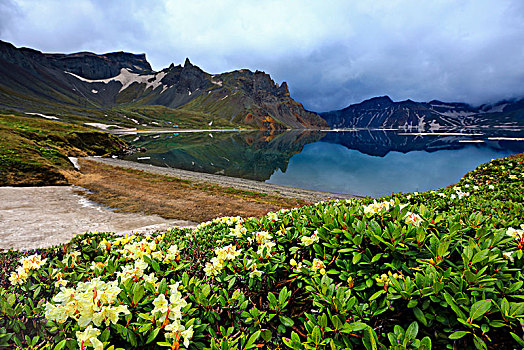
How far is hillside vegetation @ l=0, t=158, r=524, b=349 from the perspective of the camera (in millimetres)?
1914

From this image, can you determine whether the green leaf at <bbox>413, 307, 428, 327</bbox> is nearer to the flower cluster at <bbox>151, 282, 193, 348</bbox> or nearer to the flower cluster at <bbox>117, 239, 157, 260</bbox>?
the flower cluster at <bbox>151, 282, 193, 348</bbox>

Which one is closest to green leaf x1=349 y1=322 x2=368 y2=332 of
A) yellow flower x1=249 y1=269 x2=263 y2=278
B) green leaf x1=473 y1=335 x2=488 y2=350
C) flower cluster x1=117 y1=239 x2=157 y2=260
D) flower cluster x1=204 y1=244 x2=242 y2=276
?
green leaf x1=473 y1=335 x2=488 y2=350

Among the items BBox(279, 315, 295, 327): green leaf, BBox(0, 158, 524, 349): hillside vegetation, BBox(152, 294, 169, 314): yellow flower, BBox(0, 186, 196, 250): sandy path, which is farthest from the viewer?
BBox(0, 186, 196, 250): sandy path

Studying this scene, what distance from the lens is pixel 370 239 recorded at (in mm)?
2688

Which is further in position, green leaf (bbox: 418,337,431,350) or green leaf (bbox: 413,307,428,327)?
green leaf (bbox: 413,307,428,327)

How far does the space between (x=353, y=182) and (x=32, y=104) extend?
869 feet

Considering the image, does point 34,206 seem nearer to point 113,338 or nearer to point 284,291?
point 113,338

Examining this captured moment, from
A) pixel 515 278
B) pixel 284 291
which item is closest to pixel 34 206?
pixel 284 291

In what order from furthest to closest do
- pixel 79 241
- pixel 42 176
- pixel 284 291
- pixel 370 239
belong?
pixel 42 176 → pixel 79 241 → pixel 370 239 → pixel 284 291

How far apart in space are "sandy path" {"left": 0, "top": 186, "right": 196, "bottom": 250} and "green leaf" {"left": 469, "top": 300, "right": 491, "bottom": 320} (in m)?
11.9

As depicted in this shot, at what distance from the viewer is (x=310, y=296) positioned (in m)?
2.47

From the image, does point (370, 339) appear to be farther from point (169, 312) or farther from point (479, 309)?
point (169, 312)

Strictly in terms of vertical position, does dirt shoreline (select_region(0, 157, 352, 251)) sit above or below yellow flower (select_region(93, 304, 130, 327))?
below

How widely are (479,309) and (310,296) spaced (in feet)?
4.58
